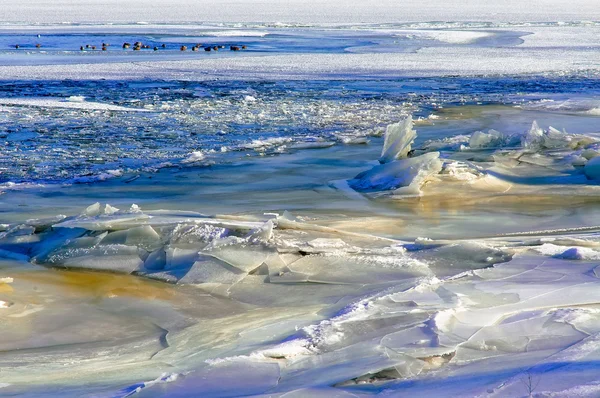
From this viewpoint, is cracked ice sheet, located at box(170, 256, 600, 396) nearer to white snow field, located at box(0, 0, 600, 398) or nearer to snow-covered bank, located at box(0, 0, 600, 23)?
white snow field, located at box(0, 0, 600, 398)

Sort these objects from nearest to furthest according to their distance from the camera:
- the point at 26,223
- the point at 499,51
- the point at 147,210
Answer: the point at 26,223 < the point at 147,210 < the point at 499,51

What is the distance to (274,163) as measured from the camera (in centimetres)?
702

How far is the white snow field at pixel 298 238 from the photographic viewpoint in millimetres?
2887

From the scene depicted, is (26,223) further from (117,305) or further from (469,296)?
(469,296)

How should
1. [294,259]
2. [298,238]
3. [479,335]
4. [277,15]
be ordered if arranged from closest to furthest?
[479,335] < [294,259] < [298,238] < [277,15]

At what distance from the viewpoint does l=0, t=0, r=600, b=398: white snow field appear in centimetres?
289

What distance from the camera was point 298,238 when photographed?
458 centimetres

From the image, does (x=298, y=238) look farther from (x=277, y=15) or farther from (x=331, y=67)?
(x=277, y=15)

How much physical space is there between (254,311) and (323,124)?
5.37m

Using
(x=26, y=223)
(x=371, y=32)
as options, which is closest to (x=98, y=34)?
(x=371, y=32)

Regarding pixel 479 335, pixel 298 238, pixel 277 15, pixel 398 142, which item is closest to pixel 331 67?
pixel 398 142

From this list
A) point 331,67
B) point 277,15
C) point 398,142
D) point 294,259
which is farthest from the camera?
point 277,15

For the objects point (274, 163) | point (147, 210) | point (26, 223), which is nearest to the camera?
point (26, 223)

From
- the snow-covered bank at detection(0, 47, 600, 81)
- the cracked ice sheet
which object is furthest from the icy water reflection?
the snow-covered bank at detection(0, 47, 600, 81)
